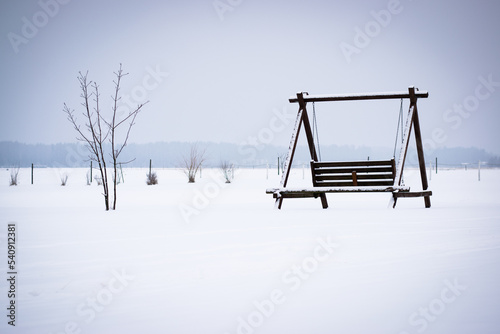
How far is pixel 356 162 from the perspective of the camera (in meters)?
7.87

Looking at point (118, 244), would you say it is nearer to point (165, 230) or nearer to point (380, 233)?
point (165, 230)

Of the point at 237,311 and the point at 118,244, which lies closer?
the point at 237,311

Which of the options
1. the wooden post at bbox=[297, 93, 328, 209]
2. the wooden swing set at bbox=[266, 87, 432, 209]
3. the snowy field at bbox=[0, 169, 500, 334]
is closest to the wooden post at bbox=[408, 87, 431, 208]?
the wooden swing set at bbox=[266, 87, 432, 209]

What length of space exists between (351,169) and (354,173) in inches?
5.5

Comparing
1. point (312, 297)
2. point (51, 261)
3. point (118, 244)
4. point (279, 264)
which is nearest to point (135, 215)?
point (118, 244)

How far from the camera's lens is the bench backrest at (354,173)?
7760mm

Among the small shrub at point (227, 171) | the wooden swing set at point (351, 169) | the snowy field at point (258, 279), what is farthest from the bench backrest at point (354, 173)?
the small shrub at point (227, 171)

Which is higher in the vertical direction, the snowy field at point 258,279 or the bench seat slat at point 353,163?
the bench seat slat at point 353,163

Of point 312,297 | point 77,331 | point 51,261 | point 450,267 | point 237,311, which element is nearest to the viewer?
point 77,331

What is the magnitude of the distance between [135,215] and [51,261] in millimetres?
3467

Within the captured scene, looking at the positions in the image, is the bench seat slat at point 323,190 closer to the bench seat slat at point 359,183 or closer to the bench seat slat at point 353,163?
the bench seat slat at point 359,183

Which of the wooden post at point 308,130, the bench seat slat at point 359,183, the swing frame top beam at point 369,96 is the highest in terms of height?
the swing frame top beam at point 369,96

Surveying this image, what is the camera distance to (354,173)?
784 centimetres

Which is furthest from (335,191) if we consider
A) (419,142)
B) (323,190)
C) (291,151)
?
(419,142)
